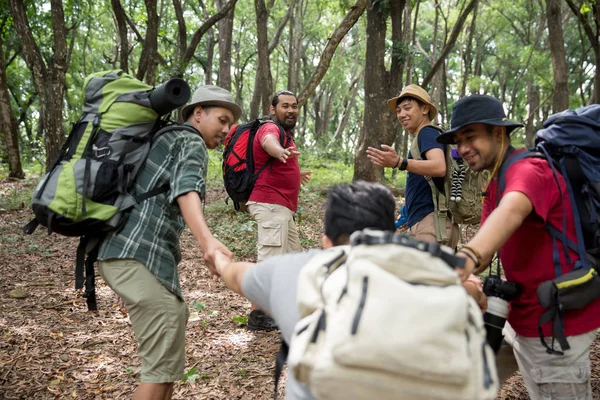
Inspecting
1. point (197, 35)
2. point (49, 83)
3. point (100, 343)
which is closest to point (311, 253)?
point (100, 343)

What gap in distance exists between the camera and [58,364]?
427 centimetres

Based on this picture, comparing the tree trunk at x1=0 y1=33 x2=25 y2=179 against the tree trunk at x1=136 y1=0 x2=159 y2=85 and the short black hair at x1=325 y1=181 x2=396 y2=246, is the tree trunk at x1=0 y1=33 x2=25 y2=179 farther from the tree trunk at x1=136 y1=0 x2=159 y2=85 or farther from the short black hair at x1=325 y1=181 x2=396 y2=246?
the short black hair at x1=325 y1=181 x2=396 y2=246

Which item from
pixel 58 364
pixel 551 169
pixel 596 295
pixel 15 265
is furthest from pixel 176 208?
pixel 15 265

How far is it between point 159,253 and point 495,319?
1789 millimetres

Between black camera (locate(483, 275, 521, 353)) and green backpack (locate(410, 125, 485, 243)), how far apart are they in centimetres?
164

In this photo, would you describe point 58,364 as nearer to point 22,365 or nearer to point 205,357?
point 22,365

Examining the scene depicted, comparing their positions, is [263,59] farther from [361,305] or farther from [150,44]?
[361,305]

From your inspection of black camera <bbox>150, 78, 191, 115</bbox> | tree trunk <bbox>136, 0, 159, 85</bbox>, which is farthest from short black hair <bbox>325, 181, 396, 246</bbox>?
tree trunk <bbox>136, 0, 159, 85</bbox>

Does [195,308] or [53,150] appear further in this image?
[53,150]

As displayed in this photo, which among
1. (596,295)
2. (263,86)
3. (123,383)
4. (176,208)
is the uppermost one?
(263,86)

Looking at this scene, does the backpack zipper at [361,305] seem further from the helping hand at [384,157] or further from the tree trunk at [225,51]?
the tree trunk at [225,51]

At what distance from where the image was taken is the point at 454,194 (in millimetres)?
4043

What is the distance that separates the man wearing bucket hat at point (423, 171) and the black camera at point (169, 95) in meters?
1.70

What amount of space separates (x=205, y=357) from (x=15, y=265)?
14.1 ft
